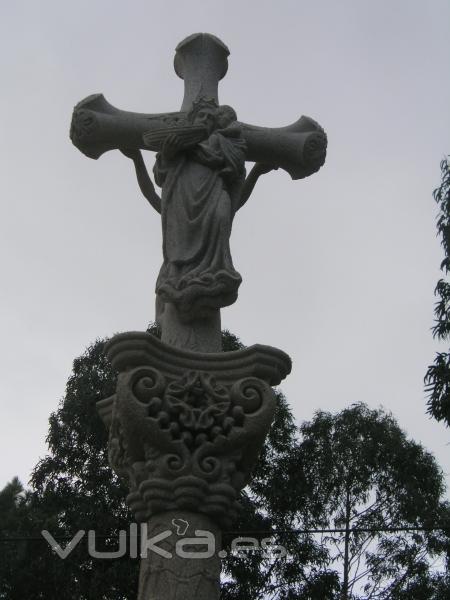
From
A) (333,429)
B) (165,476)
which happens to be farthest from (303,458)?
(165,476)

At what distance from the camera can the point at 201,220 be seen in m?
5.72

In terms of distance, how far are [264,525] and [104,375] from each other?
14.4ft

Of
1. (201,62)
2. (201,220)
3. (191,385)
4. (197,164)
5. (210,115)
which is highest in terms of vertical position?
(201,62)

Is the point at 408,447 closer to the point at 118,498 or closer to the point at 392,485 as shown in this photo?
the point at 392,485

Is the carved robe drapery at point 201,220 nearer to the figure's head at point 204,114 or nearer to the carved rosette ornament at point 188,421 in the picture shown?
the figure's head at point 204,114

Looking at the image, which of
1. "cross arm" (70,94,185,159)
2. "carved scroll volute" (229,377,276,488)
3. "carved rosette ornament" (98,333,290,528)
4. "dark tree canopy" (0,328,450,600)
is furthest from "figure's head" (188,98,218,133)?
"dark tree canopy" (0,328,450,600)

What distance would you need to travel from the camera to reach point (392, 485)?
2108 centimetres

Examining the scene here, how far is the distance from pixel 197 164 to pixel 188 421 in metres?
1.93

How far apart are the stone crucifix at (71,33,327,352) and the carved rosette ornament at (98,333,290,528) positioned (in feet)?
1.67

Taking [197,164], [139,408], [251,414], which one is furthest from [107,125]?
[251,414]

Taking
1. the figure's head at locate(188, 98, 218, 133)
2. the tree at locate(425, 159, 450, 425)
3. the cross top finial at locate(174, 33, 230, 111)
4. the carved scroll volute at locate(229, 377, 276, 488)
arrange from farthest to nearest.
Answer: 1. the tree at locate(425, 159, 450, 425)
2. the cross top finial at locate(174, 33, 230, 111)
3. the figure's head at locate(188, 98, 218, 133)
4. the carved scroll volute at locate(229, 377, 276, 488)

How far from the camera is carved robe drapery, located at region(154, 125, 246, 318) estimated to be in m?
5.45

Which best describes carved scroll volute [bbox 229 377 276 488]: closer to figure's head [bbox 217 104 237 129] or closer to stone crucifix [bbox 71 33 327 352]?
stone crucifix [bbox 71 33 327 352]

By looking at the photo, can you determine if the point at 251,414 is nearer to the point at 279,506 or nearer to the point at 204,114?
the point at 204,114
